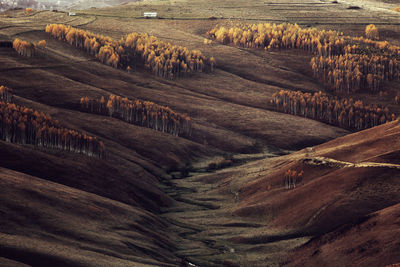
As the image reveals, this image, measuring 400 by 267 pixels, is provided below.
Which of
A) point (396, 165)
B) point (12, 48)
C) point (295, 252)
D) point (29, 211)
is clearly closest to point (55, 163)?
point (29, 211)

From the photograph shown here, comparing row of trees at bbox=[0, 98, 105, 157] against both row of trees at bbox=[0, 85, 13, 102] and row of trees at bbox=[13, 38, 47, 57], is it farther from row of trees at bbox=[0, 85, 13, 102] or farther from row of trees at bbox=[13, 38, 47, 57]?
row of trees at bbox=[13, 38, 47, 57]

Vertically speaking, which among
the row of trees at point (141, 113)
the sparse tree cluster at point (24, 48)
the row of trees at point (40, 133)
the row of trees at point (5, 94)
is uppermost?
the sparse tree cluster at point (24, 48)

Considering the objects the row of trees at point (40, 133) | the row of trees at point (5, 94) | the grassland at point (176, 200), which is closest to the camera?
the grassland at point (176, 200)

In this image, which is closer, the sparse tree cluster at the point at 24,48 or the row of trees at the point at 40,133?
the row of trees at the point at 40,133

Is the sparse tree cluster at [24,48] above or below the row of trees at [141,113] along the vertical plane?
above

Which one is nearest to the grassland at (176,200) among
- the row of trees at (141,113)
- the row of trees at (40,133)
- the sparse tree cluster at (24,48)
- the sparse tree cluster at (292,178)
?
the sparse tree cluster at (292,178)

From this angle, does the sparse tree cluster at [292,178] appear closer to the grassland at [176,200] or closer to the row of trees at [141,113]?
the grassland at [176,200]

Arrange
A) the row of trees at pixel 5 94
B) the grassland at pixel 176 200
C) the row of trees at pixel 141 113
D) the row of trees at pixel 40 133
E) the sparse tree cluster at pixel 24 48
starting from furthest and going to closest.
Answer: the sparse tree cluster at pixel 24 48, the row of trees at pixel 141 113, the row of trees at pixel 5 94, the row of trees at pixel 40 133, the grassland at pixel 176 200
